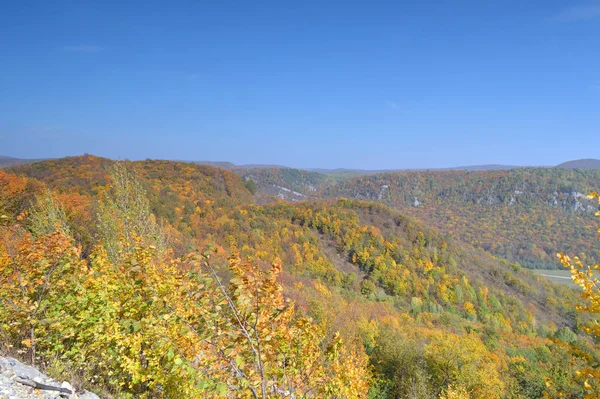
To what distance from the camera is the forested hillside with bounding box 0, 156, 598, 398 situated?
4.96m

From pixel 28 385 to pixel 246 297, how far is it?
5.81m

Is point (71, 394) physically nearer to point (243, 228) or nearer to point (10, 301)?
point (10, 301)

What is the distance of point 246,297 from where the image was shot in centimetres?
410

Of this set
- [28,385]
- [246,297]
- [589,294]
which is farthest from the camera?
[28,385]

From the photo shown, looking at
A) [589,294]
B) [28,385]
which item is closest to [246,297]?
[589,294]

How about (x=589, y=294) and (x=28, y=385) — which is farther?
(x=28, y=385)

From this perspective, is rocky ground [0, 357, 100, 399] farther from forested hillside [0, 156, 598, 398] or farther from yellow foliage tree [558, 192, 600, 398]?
yellow foliage tree [558, 192, 600, 398]

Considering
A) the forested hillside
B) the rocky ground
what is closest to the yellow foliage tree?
the forested hillside

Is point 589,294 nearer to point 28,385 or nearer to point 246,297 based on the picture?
point 246,297

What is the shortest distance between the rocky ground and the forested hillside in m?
0.53

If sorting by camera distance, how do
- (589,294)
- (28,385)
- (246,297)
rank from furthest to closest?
(28,385)
(589,294)
(246,297)

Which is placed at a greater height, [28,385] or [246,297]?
[246,297]

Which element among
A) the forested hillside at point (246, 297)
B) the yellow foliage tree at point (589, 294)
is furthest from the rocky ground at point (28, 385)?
the yellow foliage tree at point (589, 294)

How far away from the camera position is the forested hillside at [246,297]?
496cm
